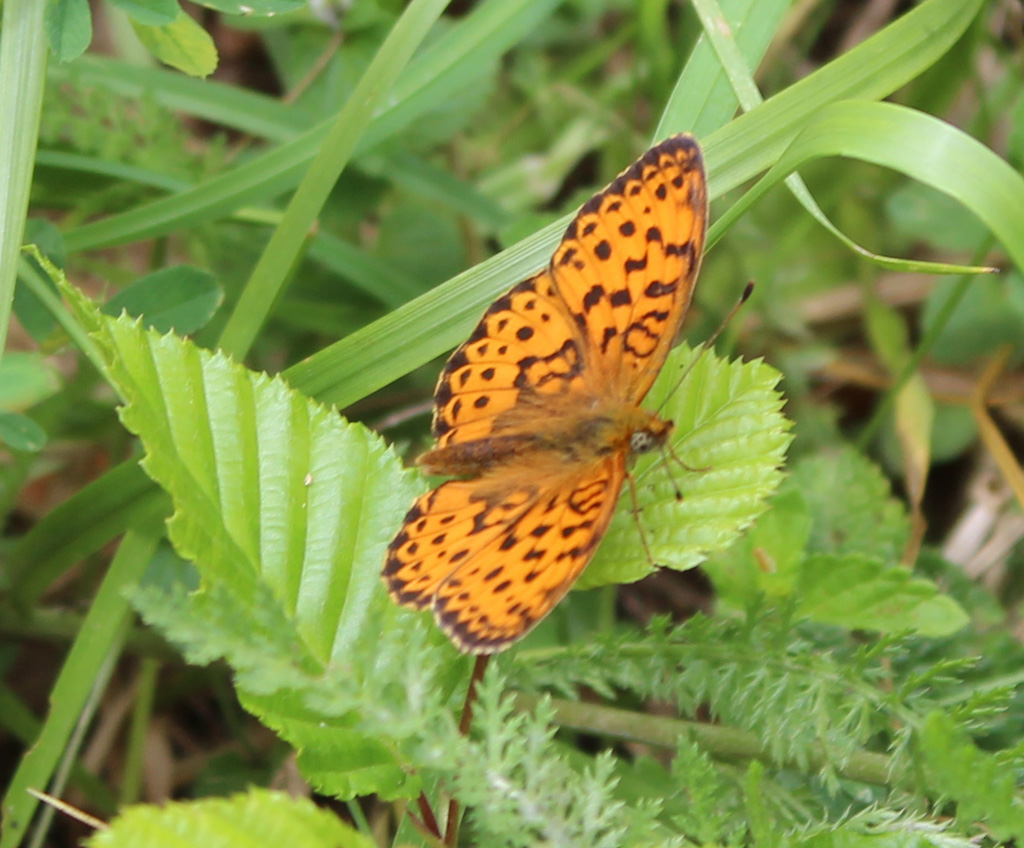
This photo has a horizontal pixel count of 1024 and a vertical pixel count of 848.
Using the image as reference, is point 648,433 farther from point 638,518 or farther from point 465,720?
point 465,720

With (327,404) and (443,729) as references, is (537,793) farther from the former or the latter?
(327,404)

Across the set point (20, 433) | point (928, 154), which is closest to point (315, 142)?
point (20, 433)

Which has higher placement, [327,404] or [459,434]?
[327,404]

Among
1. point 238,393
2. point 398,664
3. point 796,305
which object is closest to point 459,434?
point 238,393

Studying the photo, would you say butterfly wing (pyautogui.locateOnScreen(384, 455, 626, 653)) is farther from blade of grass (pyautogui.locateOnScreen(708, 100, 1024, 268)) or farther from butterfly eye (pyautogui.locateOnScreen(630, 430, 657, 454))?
blade of grass (pyautogui.locateOnScreen(708, 100, 1024, 268))

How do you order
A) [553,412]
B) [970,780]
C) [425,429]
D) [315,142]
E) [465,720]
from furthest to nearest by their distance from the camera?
[425,429] < [315,142] < [553,412] < [465,720] < [970,780]

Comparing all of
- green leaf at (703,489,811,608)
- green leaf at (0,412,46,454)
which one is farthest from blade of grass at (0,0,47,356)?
green leaf at (703,489,811,608)
